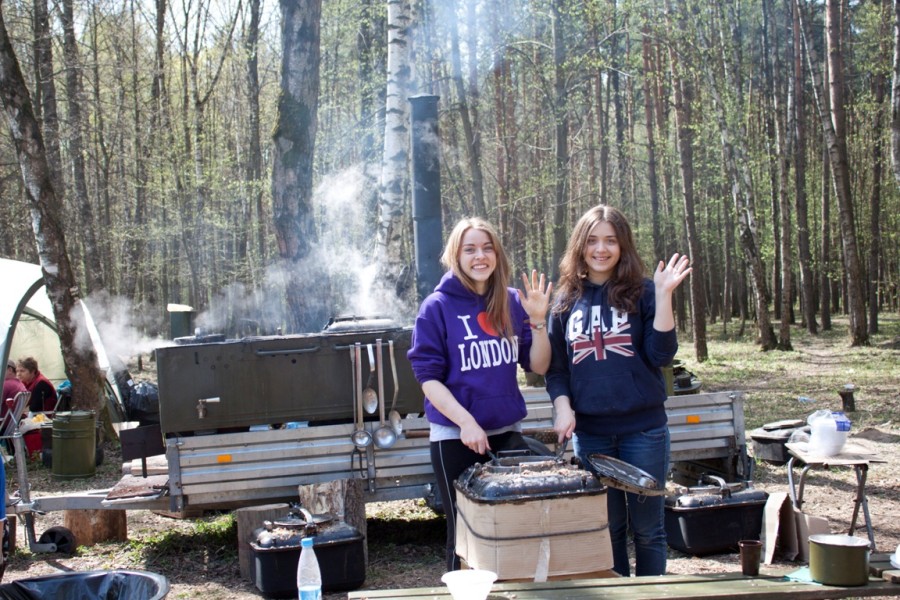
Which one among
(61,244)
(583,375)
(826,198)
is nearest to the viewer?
(583,375)

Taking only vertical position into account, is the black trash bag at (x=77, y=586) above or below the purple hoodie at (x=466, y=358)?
below

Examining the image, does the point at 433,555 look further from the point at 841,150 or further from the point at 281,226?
the point at 841,150

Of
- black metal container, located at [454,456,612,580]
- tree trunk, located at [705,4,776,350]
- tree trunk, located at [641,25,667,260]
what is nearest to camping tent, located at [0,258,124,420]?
black metal container, located at [454,456,612,580]

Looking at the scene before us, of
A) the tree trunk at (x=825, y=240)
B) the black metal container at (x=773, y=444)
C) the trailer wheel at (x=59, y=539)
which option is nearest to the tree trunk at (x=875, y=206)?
the tree trunk at (x=825, y=240)

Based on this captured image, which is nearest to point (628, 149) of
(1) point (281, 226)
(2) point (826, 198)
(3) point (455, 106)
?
(2) point (826, 198)

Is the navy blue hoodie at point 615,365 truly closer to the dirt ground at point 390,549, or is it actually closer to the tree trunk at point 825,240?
the dirt ground at point 390,549

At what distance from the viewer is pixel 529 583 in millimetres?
2688

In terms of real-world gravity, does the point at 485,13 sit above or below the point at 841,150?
above

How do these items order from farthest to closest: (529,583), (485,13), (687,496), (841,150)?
(485,13)
(841,150)
(687,496)
(529,583)

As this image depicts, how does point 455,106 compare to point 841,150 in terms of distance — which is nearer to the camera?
point 841,150

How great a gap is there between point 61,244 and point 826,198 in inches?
709

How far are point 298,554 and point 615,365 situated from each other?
218cm

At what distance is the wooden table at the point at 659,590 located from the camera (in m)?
2.59

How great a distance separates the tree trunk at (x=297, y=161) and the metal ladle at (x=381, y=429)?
3781 mm
